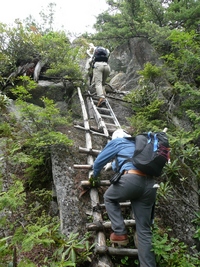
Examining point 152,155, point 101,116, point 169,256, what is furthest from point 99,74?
point 169,256

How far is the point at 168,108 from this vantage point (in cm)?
782

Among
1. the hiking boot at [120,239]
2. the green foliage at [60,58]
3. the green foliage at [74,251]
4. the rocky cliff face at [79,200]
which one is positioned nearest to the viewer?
the green foliage at [74,251]

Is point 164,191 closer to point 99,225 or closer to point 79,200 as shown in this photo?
point 99,225

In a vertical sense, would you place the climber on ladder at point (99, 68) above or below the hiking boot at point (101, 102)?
above

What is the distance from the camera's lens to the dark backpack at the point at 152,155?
3.35 metres

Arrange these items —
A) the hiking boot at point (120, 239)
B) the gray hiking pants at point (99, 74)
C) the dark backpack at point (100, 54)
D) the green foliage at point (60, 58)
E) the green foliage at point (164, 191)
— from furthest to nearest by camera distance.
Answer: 1. the dark backpack at point (100, 54)
2. the gray hiking pants at point (99, 74)
3. the green foliage at point (60, 58)
4. the green foliage at point (164, 191)
5. the hiking boot at point (120, 239)

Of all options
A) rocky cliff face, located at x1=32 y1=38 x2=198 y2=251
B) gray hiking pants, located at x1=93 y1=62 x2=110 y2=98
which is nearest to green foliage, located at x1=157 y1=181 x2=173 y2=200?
rocky cliff face, located at x1=32 y1=38 x2=198 y2=251

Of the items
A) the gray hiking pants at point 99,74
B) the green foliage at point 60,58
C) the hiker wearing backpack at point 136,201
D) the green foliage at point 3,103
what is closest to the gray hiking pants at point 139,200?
the hiker wearing backpack at point 136,201

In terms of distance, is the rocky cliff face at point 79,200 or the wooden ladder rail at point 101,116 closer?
the rocky cliff face at point 79,200

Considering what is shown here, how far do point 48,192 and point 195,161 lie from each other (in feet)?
10.5

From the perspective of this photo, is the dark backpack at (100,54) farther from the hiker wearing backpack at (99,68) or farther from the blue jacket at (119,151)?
the blue jacket at (119,151)

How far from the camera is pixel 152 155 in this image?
11.1 ft

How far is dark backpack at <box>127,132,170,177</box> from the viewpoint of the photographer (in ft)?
11.0

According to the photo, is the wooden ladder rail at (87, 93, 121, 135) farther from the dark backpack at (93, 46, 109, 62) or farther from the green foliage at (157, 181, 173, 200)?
the green foliage at (157, 181, 173, 200)
